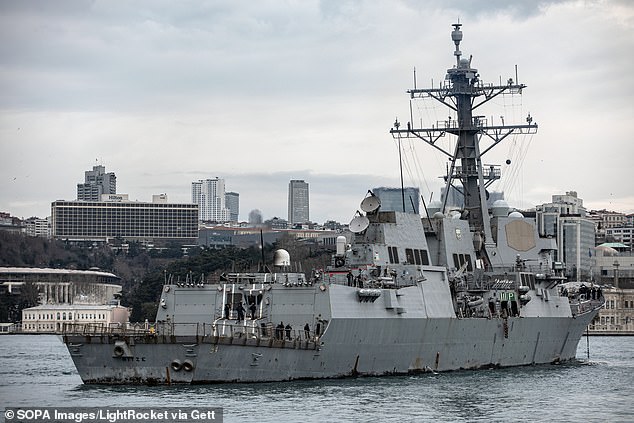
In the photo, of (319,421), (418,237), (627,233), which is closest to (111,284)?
(627,233)

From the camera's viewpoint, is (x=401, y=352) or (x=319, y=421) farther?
(x=401, y=352)

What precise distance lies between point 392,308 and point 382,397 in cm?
523

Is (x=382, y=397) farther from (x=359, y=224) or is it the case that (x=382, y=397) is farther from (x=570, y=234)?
(x=570, y=234)

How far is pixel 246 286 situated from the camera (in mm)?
37719

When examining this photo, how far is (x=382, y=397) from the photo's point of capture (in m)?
33.6

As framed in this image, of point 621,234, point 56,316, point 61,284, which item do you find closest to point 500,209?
point 56,316

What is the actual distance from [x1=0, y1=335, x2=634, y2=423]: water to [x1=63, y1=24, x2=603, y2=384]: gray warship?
2.15ft

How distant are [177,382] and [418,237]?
37.4 ft

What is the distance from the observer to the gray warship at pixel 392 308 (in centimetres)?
Answer: 3447

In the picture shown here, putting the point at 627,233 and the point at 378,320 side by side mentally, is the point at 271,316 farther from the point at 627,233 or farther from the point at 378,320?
the point at 627,233

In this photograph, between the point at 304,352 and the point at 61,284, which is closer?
the point at 304,352

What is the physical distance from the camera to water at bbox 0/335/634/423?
30609 mm

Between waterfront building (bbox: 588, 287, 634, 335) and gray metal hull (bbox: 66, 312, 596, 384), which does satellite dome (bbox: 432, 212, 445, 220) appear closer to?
gray metal hull (bbox: 66, 312, 596, 384)

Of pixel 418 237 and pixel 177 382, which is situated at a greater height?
pixel 418 237
